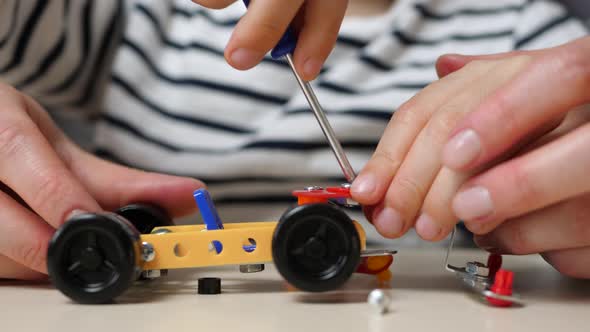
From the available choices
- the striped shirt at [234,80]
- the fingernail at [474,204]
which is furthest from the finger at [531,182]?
the striped shirt at [234,80]

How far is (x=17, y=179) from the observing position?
0.66 meters

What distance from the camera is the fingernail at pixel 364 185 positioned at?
63 centimetres

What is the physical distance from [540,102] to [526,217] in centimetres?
14

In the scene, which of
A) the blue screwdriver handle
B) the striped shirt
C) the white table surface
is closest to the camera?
the white table surface

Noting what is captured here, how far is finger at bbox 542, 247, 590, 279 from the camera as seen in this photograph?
A: 642mm

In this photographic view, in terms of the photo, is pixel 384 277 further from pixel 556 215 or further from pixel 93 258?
pixel 93 258

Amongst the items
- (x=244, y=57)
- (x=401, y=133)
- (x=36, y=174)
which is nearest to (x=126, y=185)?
(x=36, y=174)

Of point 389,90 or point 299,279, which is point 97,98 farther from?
point 299,279

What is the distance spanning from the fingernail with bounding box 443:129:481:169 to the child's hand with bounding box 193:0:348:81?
0.20 metres

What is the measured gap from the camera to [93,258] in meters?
0.56

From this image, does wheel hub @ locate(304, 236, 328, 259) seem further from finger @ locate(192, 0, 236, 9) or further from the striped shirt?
the striped shirt

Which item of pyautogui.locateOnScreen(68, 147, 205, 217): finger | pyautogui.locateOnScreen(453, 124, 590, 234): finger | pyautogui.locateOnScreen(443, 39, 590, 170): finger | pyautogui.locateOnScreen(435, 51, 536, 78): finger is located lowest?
pyautogui.locateOnScreen(68, 147, 205, 217): finger

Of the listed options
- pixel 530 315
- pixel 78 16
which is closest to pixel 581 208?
pixel 530 315

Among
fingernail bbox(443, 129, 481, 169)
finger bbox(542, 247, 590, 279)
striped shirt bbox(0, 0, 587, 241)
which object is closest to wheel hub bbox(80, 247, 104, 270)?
fingernail bbox(443, 129, 481, 169)
